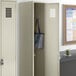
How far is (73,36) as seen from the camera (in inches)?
185

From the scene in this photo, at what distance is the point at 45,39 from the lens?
4.28 meters

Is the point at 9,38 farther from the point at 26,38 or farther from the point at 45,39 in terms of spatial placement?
the point at 45,39

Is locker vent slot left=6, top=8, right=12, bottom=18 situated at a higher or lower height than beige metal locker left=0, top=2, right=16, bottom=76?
higher

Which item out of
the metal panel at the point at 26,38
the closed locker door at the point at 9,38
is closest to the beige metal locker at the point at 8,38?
the closed locker door at the point at 9,38

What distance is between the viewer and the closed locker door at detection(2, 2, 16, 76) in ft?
12.1

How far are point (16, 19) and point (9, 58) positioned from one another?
2.49 ft

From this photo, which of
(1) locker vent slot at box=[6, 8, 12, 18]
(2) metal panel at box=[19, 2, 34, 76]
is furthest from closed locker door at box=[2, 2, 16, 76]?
(2) metal panel at box=[19, 2, 34, 76]

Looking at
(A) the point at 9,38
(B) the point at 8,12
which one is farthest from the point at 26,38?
(B) the point at 8,12

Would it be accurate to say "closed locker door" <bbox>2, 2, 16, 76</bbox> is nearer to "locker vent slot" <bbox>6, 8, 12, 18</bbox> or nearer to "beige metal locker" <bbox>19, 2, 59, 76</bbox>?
"locker vent slot" <bbox>6, 8, 12, 18</bbox>

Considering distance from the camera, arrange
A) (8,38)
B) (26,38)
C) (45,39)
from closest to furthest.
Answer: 1. (8,38)
2. (26,38)
3. (45,39)

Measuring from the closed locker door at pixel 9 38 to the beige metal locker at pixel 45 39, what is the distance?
21cm

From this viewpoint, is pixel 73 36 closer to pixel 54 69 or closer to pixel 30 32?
pixel 54 69

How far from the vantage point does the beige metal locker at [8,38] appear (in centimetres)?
368

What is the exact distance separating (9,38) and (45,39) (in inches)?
34.0
